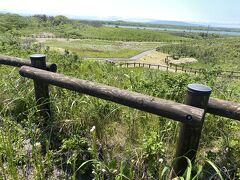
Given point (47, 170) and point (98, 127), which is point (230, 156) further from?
point (47, 170)

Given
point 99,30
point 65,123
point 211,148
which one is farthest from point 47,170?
point 99,30

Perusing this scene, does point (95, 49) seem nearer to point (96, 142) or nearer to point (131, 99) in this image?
point (96, 142)

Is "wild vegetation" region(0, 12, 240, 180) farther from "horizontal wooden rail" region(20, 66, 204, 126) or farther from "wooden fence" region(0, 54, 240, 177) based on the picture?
"horizontal wooden rail" region(20, 66, 204, 126)

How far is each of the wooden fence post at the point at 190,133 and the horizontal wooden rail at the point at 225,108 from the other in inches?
4.9

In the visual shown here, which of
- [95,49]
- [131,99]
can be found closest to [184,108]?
[131,99]

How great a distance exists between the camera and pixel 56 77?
3.23 m

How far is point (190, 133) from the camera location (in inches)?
93.0

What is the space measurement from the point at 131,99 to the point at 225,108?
889 millimetres

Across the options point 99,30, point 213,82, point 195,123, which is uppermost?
point 195,123

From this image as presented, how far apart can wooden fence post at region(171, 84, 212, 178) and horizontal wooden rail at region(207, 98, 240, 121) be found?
0.13 m

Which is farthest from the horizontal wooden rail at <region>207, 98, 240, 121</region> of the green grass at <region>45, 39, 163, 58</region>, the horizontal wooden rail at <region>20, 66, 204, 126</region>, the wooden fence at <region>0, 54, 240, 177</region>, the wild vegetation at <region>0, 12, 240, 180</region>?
the green grass at <region>45, 39, 163, 58</region>

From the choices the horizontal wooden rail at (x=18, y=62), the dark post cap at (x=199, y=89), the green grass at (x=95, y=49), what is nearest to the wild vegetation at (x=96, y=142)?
the horizontal wooden rail at (x=18, y=62)

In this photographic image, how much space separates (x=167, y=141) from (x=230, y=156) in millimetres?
674

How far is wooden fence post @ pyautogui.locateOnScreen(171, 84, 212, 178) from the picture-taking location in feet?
7.53
